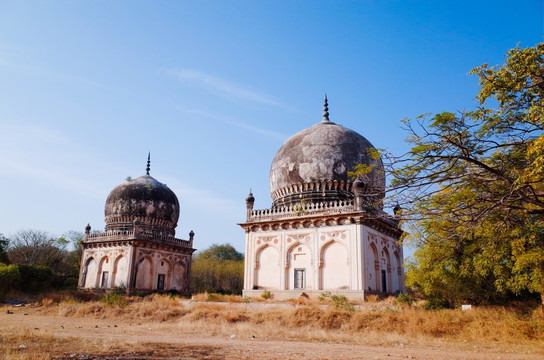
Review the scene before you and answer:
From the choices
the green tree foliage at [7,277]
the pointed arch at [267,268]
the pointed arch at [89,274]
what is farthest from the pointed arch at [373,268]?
the green tree foliage at [7,277]

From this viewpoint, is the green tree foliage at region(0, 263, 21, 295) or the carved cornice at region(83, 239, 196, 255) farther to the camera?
the carved cornice at region(83, 239, 196, 255)

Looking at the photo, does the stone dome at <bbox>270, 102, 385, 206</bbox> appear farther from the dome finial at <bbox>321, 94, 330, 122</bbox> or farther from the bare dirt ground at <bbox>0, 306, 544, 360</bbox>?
the bare dirt ground at <bbox>0, 306, 544, 360</bbox>

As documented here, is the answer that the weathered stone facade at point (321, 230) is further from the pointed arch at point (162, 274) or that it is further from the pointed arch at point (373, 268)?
the pointed arch at point (162, 274)

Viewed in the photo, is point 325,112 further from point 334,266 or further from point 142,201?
point 142,201

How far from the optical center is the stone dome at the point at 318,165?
19.9 metres

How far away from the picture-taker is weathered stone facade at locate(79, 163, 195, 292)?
1024 inches

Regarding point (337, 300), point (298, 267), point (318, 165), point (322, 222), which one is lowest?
point (337, 300)

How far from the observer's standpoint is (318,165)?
20.2 m

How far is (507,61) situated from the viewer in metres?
7.24

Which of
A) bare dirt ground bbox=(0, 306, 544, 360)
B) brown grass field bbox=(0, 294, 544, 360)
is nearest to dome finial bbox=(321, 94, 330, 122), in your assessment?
brown grass field bbox=(0, 294, 544, 360)

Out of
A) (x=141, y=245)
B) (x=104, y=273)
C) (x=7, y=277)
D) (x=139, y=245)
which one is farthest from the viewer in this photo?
(x=104, y=273)

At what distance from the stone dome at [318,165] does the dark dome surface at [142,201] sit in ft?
35.4

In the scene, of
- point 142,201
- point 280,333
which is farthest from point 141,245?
point 280,333

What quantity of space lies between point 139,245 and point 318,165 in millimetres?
12684
